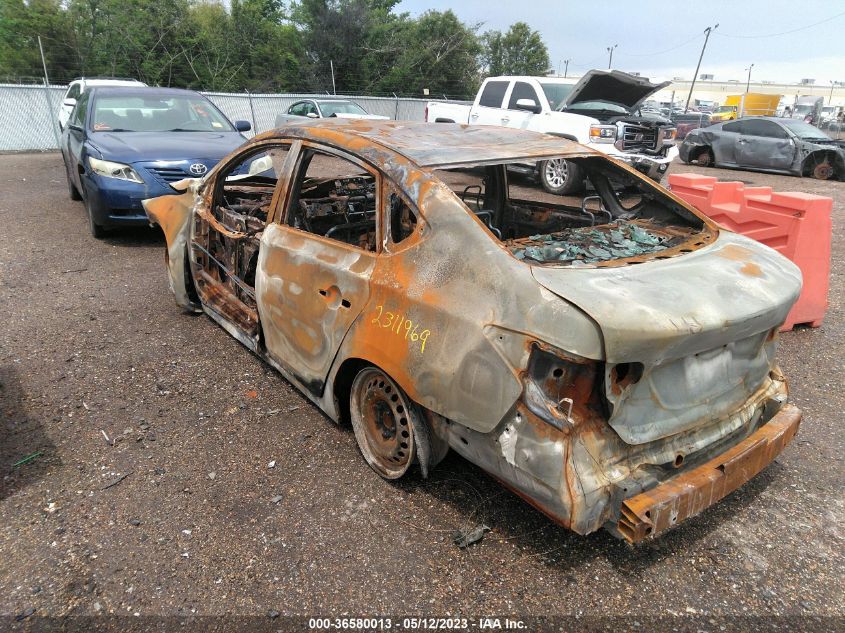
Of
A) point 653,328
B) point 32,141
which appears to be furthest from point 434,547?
point 32,141

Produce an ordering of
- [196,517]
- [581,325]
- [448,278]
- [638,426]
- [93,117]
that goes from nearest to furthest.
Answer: [581,325], [638,426], [448,278], [196,517], [93,117]

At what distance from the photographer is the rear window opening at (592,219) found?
2746 millimetres

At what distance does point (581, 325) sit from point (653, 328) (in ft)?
0.86

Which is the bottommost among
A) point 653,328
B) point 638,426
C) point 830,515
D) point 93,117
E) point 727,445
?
point 830,515

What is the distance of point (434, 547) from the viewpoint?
2.53 m

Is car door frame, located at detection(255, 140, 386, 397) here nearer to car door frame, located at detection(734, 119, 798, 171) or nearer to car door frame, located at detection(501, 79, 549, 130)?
car door frame, located at detection(501, 79, 549, 130)

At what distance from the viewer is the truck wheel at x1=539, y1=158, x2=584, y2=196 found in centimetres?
981

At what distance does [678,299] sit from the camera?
219 cm

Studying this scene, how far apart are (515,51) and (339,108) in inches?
1329

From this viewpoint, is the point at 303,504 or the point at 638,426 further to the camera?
the point at 303,504

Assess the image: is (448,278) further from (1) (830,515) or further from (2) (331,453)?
(1) (830,515)

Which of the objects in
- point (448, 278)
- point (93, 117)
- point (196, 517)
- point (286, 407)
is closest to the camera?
point (448, 278)

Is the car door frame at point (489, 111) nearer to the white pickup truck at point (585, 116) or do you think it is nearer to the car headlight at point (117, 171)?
the white pickup truck at point (585, 116)

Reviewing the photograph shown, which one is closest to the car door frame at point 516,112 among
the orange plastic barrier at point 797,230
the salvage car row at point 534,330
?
the orange plastic barrier at point 797,230
